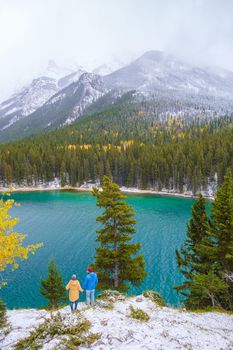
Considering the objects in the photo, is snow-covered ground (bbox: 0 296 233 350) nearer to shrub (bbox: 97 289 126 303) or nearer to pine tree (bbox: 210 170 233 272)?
shrub (bbox: 97 289 126 303)

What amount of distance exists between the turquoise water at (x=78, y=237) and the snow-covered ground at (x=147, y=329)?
14050 mm

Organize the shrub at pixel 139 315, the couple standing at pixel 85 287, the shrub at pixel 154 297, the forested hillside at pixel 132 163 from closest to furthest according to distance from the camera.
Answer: the shrub at pixel 139 315
the couple standing at pixel 85 287
the shrub at pixel 154 297
the forested hillside at pixel 132 163

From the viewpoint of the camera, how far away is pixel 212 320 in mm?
15391

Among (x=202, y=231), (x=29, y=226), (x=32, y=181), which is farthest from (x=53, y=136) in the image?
(x=202, y=231)

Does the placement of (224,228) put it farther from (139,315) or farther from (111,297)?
(139,315)

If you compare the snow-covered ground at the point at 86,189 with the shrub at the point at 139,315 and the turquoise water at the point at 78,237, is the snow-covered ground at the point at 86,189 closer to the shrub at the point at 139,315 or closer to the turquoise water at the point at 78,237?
the turquoise water at the point at 78,237

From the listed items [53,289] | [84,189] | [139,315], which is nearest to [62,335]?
[139,315]

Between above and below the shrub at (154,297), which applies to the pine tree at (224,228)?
above

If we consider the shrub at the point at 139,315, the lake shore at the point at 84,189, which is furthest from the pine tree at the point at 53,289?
the lake shore at the point at 84,189

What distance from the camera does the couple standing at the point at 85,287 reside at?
14.1m

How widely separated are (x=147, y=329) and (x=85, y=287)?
435cm

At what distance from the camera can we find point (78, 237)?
51.9 meters

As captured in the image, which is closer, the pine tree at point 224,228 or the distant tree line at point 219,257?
the distant tree line at point 219,257

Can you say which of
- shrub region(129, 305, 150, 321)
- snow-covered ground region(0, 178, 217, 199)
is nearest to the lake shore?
snow-covered ground region(0, 178, 217, 199)
